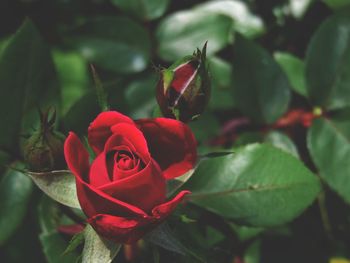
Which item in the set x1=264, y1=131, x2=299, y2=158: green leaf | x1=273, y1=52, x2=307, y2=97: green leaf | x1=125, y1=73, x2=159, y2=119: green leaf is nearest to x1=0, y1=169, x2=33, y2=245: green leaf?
x1=125, y1=73, x2=159, y2=119: green leaf

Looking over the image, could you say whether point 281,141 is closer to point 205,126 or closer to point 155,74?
point 205,126

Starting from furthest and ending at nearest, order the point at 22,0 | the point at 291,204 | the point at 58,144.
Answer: the point at 22,0 → the point at 291,204 → the point at 58,144

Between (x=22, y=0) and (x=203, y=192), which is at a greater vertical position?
(x=22, y=0)

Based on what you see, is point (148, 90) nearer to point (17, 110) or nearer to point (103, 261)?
point (17, 110)

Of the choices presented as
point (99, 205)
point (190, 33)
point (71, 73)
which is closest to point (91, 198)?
point (99, 205)

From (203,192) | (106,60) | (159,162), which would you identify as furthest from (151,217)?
(106,60)

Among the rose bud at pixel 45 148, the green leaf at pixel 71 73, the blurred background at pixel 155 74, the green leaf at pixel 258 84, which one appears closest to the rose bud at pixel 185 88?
the rose bud at pixel 45 148
